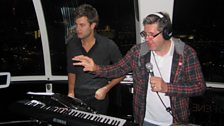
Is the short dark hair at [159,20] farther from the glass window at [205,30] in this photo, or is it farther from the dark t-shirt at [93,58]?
the glass window at [205,30]

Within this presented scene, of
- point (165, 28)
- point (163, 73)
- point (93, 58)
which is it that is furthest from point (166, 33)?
point (93, 58)

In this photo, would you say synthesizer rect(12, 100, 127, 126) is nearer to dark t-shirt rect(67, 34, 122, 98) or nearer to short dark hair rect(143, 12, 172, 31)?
dark t-shirt rect(67, 34, 122, 98)

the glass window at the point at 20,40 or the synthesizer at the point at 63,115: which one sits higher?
the glass window at the point at 20,40

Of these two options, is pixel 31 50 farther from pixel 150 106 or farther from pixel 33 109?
pixel 150 106

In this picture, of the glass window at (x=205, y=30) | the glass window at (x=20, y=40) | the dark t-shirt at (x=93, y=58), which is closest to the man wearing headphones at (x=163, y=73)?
the dark t-shirt at (x=93, y=58)

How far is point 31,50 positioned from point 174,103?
2.80 meters

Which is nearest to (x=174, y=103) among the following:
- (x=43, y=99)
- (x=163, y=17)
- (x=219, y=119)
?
(x=163, y=17)

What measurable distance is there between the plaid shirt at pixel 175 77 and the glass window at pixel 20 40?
84.9 inches

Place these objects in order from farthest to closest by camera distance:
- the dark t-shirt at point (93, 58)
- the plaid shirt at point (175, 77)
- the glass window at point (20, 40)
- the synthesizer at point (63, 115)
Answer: the glass window at point (20, 40), the dark t-shirt at point (93, 58), the plaid shirt at point (175, 77), the synthesizer at point (63, 115)

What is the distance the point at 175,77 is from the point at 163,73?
0.10m

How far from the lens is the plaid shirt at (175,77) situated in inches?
76.4

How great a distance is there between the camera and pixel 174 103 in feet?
6.71

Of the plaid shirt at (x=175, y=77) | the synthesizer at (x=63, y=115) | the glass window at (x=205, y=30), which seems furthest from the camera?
the glass window at (x=205, y=30)

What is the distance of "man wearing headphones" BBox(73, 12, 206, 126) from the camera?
199 cm
